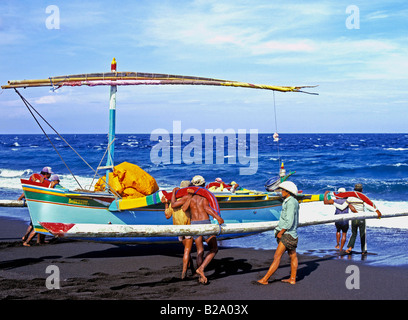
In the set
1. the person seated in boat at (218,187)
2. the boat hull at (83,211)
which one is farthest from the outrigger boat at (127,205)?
the person seated in boat at (218,187)

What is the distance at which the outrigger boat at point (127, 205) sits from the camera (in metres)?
8.56

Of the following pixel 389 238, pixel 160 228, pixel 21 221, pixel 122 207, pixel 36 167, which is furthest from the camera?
pixel 36 167

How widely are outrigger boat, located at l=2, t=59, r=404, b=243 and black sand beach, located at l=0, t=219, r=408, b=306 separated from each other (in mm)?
660

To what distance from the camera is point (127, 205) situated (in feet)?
34.5

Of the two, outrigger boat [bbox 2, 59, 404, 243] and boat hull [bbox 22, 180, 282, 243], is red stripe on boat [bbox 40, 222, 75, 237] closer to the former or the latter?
outrigger boat [bbox 2, 59, 404, 243]

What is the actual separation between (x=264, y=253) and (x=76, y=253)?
467 centimetres

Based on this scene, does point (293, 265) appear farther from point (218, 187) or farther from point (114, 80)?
point (114, 80)

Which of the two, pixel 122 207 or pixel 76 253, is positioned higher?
pixel 122 207

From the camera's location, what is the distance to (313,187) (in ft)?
98.8

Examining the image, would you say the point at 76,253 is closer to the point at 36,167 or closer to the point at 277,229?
the point at 277,229

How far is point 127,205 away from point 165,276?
2.11 meters

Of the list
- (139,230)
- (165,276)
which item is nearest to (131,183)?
(165,276)
